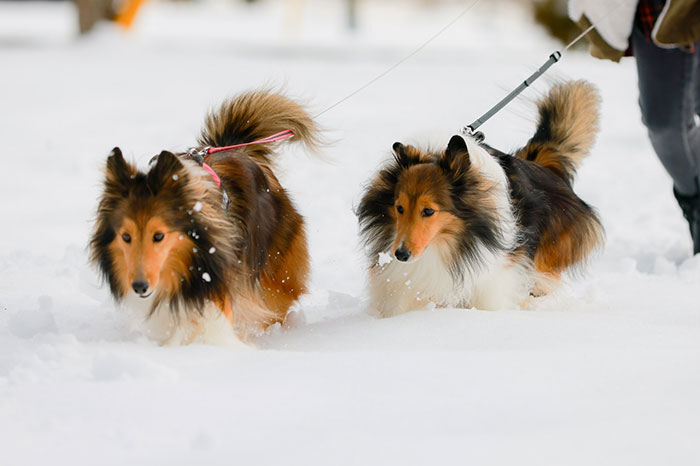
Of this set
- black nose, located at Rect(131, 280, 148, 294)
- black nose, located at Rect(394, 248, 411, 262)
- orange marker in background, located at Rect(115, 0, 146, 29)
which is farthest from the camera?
orange marker in background, located at Rect(115, 0, 146, 29)

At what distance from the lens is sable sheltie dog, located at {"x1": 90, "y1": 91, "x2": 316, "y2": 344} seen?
285cm

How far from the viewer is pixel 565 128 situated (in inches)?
161

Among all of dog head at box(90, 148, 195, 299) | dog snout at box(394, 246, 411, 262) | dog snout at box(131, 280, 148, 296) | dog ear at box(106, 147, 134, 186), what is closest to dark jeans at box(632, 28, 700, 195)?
dog snout at box(394, 246, 411, 262)

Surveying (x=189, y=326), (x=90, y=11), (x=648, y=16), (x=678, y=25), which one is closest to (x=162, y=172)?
(x=189, y=326)

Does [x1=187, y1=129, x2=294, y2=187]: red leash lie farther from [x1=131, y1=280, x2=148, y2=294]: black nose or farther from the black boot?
the black boot

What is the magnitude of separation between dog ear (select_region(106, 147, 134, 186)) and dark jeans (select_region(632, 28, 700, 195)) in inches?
90.9

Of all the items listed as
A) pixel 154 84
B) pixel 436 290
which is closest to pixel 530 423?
pixel 436 290

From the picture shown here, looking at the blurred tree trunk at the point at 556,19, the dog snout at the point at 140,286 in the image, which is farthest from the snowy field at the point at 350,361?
the blurred tree trunk at the point at 556,19

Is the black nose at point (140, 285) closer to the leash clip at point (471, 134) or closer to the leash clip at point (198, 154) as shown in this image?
the leash clip at point (198, 154)

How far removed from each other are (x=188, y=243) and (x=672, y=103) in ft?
7.62

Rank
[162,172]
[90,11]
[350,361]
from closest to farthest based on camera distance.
A: [350,361], [162,172], [90,11]

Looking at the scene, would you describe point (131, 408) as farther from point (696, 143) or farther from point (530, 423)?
point (696, 143)

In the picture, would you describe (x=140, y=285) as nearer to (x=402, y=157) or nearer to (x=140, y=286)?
(x=140, y=286)

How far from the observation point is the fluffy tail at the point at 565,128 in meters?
Answer: 4.06
